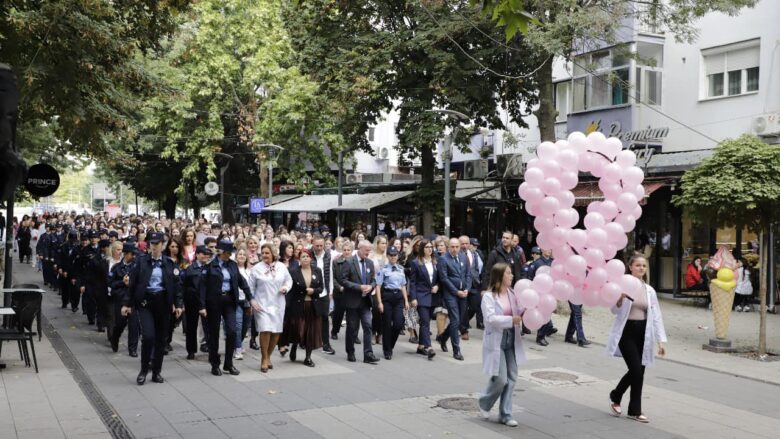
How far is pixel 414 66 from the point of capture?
24.1 m

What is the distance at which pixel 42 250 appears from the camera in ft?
78.8

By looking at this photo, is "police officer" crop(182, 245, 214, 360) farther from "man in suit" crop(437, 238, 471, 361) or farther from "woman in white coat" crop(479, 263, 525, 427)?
"woman in white coat" crop(479, 263, 525, 427)

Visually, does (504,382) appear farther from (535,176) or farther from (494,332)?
(535,176)

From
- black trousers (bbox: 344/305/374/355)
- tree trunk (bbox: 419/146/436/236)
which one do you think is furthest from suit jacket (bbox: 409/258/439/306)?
tree trunk (bbox: 419/146/436/236)

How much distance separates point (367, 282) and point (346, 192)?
27473mm

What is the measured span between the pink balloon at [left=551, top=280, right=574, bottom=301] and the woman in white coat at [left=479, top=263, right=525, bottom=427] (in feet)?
1.89

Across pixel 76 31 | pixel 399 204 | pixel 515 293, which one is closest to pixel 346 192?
pixel 399 204

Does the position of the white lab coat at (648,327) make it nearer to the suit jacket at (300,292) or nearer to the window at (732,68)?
the suit jacket at (300,292)

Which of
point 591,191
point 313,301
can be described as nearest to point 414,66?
point 591,191

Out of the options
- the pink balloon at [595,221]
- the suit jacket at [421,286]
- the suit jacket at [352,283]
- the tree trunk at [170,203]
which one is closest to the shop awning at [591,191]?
the suit jacket at [421,286]

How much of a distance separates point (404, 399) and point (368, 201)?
23.0 meters

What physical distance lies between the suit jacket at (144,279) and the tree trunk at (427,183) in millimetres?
17022

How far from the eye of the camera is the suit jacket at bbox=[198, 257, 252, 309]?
10.2 metres

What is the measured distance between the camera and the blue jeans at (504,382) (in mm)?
8000
